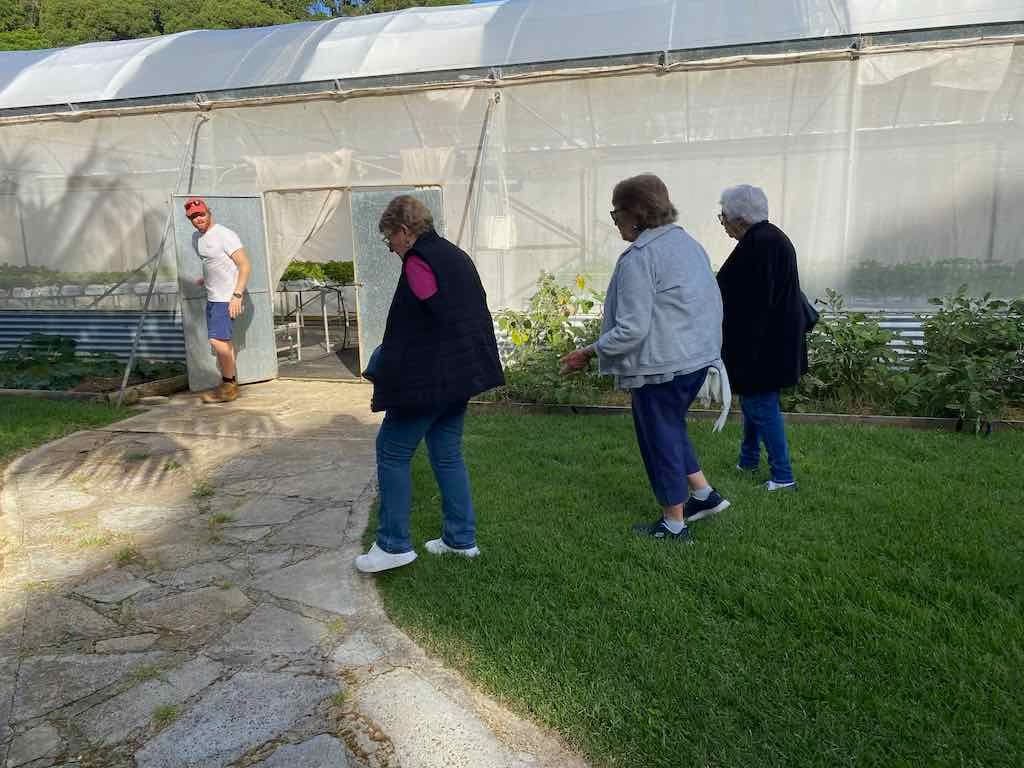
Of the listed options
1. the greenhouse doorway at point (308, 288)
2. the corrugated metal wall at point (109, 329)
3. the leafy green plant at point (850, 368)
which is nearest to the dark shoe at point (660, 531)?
the leafy green plant at point (850, 368)

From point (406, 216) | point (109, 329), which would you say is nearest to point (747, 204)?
point (406, 216)

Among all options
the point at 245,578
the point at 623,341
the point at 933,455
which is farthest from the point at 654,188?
the point at 933,455

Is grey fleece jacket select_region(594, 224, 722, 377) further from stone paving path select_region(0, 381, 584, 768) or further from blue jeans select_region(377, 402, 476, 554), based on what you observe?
stone paving path select_region(0, 381, 584, 768)

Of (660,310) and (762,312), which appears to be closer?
(660,310)

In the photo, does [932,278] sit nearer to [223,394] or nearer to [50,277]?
[223,394]

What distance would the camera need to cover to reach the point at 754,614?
293 cm

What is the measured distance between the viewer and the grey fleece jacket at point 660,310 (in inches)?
128

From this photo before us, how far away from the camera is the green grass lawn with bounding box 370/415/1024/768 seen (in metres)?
2.26

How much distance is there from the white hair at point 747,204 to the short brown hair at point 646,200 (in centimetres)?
86

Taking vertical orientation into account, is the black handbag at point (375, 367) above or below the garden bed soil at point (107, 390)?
above

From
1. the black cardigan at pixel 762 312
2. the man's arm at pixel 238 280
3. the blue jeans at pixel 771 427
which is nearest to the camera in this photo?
the black cardigan at pixel 762 312

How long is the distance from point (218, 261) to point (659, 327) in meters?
4.92

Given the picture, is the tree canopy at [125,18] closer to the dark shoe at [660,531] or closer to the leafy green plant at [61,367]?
the leafy green plant at [61,367]

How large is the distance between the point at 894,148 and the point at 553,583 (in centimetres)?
573
